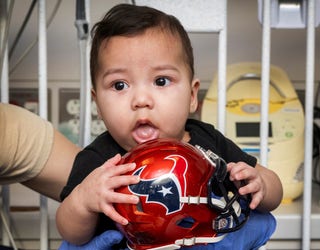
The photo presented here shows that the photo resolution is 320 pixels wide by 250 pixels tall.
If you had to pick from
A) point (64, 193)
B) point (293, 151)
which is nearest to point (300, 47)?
point (293, 151)

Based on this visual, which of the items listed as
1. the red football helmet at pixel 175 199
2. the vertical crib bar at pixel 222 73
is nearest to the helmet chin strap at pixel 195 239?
the red football helmet at pixel 175 199

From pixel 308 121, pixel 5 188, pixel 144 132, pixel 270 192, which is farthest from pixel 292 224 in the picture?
pixel 5 188

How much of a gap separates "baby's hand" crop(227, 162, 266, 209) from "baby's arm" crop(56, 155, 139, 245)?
16cm

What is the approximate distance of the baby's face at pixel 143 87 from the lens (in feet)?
2.67

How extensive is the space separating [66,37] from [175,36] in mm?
889

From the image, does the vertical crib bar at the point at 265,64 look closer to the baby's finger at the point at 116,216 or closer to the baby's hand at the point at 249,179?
the baby's hand at the point at 249,179

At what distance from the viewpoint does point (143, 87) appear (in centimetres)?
82

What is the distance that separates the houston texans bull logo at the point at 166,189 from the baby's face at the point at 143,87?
16cm

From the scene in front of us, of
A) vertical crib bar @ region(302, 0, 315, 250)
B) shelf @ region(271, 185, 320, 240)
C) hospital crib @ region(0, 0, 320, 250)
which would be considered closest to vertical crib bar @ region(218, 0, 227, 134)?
hospital crib @ region(0, 0, 320, 250)

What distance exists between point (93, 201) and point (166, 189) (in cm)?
12

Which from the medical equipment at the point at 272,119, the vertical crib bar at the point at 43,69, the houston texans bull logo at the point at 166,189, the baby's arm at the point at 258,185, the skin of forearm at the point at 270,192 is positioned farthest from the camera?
the medical equipment at the point at 272,119

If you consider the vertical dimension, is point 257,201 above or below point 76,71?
below

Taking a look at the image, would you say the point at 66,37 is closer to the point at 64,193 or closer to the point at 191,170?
the point at 64,193

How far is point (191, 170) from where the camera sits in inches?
27.0
